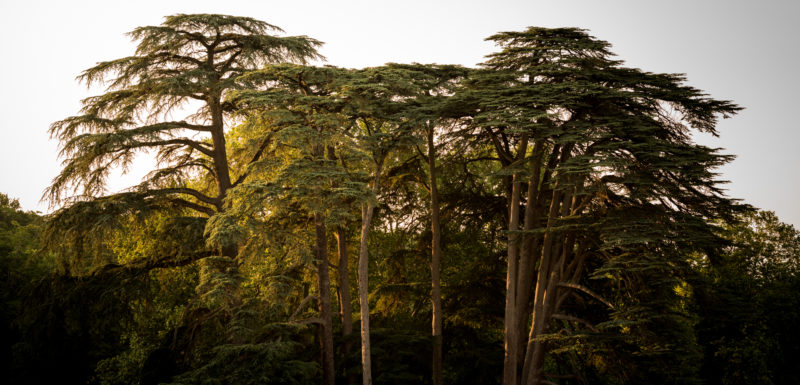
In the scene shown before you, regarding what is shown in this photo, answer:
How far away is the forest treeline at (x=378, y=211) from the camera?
14.4m

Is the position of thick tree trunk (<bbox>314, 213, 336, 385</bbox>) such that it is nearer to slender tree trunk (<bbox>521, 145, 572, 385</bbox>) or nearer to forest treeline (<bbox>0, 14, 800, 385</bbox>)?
forest treeline (<bbox>0, 14, 800, 385</bbox>)

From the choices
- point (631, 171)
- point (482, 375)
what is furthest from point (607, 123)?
point (482, 375)

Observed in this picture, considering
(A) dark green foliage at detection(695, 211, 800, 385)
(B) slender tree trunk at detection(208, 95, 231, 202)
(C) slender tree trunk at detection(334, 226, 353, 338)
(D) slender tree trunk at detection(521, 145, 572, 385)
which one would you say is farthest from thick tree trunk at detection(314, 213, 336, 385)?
(A) dark green foliage at detection(695, 211, 800, 385)

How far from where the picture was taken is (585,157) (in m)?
14.6

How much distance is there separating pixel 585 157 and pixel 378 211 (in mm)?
8946

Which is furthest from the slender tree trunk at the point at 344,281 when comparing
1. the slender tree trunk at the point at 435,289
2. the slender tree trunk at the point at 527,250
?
the slender tree trunk at the point at 527,250

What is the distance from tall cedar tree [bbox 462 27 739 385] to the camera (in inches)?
560

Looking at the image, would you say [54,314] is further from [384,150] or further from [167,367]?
[384,150]

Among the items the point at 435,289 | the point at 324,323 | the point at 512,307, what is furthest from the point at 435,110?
the point at 324,323

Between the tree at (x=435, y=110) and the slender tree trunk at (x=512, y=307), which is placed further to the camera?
the slender tree trunk at (x=512, y=307)

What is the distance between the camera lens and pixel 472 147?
2009 centimetres

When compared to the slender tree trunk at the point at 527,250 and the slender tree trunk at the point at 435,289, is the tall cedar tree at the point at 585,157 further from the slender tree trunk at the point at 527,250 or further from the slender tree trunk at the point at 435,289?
the slender tree trunk at the point at 435,289

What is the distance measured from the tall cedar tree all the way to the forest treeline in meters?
0.08

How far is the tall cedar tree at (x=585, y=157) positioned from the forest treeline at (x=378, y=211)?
0.26 feet
